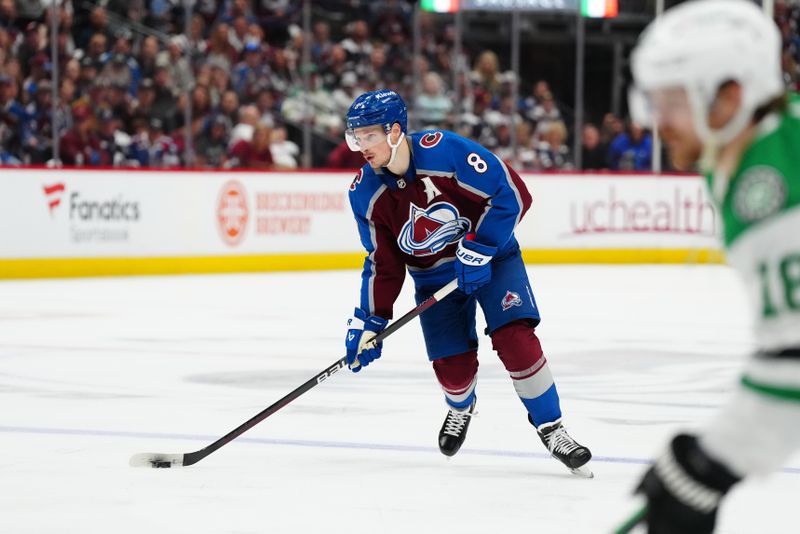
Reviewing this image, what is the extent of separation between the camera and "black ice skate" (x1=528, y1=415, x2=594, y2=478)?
3.36m

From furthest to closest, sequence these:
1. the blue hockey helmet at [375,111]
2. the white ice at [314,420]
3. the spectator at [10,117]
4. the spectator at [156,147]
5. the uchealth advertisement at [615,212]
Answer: the uchealth advertisement at [615,212], the spectator at [156,147], the spectator at [10,117], the blue hockey helmet at [375,111], the white ice at [314,420]

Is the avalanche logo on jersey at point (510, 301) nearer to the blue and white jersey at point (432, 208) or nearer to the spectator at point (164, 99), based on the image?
the blue and white jersey at point (432, 208)

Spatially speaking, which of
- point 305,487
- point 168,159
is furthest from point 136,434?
point 168,159

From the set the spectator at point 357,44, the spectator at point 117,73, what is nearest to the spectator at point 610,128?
the spectator at point 357,44

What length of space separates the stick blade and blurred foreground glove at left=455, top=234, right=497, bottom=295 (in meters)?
0.89

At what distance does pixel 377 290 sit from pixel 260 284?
5836mm

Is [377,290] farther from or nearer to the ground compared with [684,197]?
farther from the ground

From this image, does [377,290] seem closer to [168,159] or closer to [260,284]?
[260,284]

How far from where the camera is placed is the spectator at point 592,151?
12.1 metres

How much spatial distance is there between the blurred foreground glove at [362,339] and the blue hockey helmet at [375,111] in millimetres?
546

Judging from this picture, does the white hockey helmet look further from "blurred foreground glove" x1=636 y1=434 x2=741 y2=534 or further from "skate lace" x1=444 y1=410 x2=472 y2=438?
"skate lace" x1=444 y1=410 x2=472 y2=438

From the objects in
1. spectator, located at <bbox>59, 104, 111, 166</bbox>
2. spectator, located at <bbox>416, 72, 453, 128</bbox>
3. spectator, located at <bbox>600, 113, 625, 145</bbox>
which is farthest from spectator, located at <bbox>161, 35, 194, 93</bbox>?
spectator, located at <bbox>600, 113, 625, 145</bbox>

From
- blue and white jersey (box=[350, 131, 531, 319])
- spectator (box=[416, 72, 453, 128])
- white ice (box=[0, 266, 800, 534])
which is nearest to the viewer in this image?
white ice (box=[0, 266, 800, 534])

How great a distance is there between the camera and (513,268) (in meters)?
3.56
